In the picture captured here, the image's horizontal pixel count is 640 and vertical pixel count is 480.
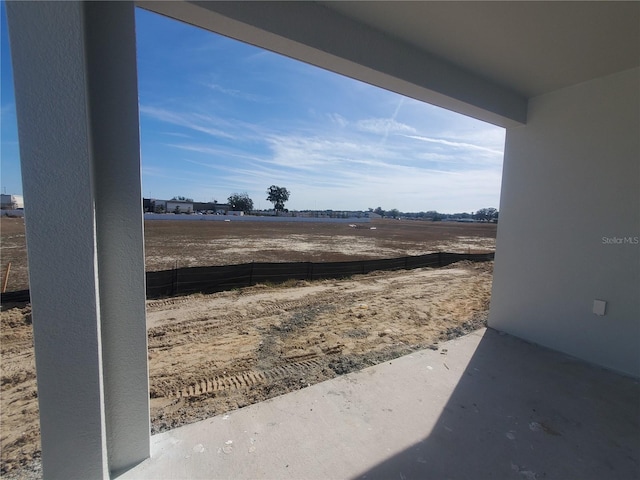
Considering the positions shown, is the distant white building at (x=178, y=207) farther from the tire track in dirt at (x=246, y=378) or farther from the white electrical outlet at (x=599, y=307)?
the white electrical outlet at (x=599, y=307)

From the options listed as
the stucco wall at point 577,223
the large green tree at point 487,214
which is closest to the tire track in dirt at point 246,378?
the stucco wall at point 577,223

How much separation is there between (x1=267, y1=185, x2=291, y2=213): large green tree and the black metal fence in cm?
6066

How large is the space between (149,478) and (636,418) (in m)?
3.21

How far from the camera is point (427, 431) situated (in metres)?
1.77

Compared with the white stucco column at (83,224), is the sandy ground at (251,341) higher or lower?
lower

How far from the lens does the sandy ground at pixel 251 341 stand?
2.22 metres

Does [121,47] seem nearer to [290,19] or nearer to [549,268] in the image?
[290,19]

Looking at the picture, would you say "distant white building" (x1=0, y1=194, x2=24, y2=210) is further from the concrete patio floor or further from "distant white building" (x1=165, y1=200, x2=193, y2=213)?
"distant white building" (x1=165, y1=200, x2=193, y2=213)

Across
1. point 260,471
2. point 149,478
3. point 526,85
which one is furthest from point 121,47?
point 526,85

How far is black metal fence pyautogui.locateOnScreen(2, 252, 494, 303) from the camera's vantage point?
586cm

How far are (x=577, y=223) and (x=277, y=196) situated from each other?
6698cm

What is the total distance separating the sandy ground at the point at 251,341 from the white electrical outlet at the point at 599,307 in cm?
128

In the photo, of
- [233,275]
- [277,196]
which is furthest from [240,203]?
[233,275]

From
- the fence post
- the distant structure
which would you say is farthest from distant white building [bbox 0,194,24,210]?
the distant structure
